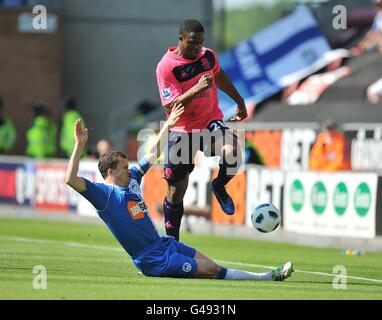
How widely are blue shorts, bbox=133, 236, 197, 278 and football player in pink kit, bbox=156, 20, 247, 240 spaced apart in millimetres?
1632

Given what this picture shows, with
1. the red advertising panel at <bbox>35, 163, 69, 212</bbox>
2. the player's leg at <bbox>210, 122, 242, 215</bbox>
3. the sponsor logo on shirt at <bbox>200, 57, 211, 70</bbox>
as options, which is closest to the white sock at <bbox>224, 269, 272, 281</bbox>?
the player's leg at <bbox>210, 122, 242, 215</bbox>

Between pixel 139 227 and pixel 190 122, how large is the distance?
82.1 inches

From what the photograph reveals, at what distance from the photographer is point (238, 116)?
14.4 metres

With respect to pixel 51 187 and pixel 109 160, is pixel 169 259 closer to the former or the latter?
pixel 109 160

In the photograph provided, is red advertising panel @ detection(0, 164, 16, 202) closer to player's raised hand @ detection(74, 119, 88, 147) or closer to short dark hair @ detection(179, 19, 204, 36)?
short dark hair @ detection(179, 19, 204, 36)

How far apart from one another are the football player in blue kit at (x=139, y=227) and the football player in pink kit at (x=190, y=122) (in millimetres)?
1415

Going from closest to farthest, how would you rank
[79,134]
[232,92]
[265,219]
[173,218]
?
[79,134]
[265,219]
[173,218]
[232,92]

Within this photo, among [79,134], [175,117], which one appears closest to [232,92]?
[175,117]

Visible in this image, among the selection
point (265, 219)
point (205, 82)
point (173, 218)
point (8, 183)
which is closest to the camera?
point (205, 82)

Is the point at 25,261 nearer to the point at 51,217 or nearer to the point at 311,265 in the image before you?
the point at 311,265

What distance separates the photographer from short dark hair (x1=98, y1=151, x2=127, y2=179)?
12.1 metres

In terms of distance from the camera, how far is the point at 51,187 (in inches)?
1067
